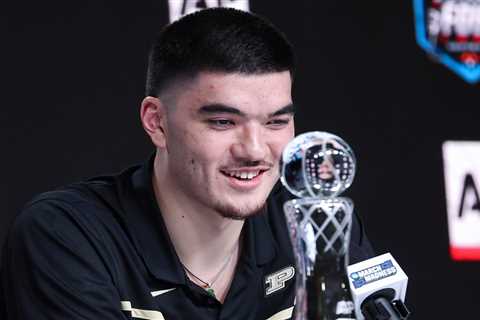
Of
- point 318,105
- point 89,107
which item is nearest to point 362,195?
point 318,105

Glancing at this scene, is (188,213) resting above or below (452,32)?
below

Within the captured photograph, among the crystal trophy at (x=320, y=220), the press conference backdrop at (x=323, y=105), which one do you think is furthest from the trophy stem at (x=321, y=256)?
the press conference backdrop at (x=323, y=105)

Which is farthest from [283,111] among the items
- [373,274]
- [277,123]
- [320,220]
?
[320,220]

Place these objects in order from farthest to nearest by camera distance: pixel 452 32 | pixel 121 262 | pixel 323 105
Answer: pixel 452 32 < pixel 323 105 < pixel 121 262

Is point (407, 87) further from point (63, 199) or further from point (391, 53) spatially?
point (63, 199)

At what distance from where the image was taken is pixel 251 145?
136 cm

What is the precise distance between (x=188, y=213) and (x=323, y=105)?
0.84 metres

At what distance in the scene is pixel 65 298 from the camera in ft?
4.37

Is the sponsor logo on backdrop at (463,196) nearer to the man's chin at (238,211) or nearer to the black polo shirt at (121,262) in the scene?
the black polo shirt at (121,262)

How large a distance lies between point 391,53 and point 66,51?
782 millimetres

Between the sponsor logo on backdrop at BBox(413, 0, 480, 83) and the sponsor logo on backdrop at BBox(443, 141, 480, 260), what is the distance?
0.61 feet

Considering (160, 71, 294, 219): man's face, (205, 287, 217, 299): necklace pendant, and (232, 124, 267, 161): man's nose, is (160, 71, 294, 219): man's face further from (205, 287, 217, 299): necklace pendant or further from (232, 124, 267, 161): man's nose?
(205, 287, 217, 299): necklace pendant

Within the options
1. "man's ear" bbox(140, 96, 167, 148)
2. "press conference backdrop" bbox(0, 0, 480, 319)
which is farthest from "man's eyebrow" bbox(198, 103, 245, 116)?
"press conference backdrop" bbox(0, 0, 480, 319)

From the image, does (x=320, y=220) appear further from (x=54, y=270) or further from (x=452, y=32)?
(x=452, y=32)
